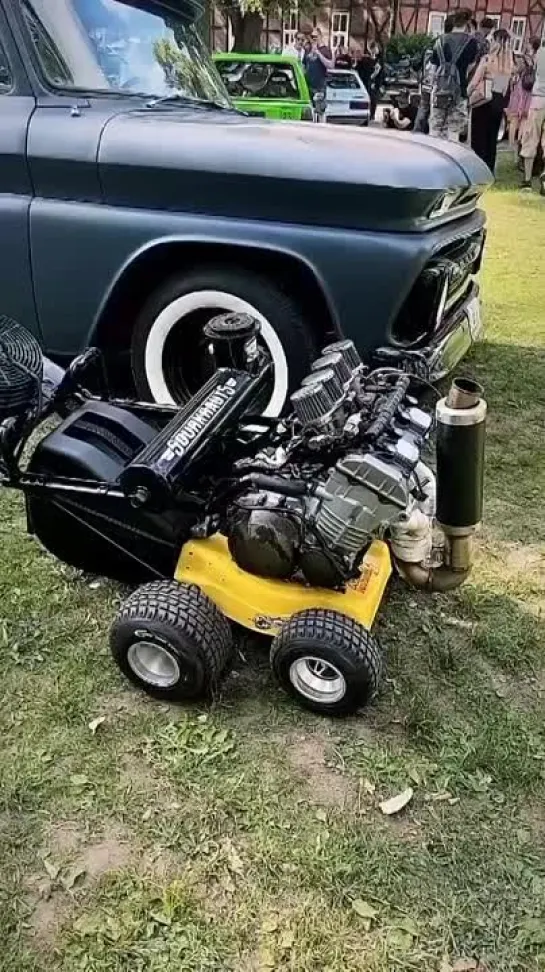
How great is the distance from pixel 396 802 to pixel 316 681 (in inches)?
17.0

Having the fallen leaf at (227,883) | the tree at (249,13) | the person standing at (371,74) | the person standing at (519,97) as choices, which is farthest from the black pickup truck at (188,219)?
the person standing at (371,74)

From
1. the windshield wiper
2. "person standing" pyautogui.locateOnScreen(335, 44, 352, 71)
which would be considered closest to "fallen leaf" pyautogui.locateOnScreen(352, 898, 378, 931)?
the windshield wiper

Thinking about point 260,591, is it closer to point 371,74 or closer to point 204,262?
point 204,262

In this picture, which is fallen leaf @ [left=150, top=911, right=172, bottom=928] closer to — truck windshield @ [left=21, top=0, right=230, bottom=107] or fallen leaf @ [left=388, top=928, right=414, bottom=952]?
fallen leaf @ [left=388, top=928, right=414, bottom=952]

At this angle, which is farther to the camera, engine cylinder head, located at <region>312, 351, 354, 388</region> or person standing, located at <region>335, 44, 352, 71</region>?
person standing, located at <region>335, 44, 352, 71</region>

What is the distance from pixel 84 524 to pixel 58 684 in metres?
0.52

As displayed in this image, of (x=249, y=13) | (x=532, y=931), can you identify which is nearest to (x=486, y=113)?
(x=532, y=931)

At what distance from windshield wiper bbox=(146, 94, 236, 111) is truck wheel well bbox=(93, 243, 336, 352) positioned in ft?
2.61

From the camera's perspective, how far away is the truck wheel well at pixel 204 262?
382 cm

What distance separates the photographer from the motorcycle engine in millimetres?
2564

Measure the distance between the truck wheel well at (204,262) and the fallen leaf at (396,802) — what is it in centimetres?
203

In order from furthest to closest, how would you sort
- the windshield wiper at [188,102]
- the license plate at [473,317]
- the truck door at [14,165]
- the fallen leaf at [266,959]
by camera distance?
the license plate at [473,317] → the windshield wiper at [188,102] → the truck door at [14,165] → the fallen leaf at [266,959]

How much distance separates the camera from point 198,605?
8.77ft

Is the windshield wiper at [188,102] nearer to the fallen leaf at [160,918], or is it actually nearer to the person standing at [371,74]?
the fallen leaf at [160,918]
